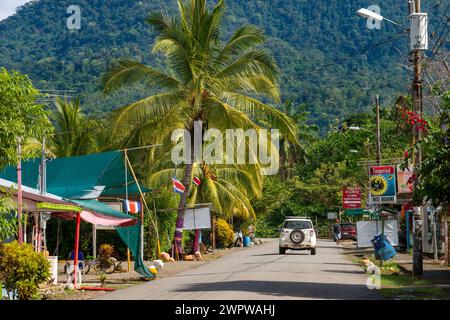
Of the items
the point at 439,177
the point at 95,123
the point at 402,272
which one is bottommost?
the point at 402,272

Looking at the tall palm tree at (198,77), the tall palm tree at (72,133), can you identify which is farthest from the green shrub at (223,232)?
the tall palm tree at (198,77)

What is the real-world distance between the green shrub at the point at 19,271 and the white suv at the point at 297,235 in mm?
22792

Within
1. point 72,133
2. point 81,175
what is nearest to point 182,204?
point 81,175

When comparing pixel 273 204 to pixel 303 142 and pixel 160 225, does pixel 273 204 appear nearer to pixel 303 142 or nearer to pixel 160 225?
pixel 303 142

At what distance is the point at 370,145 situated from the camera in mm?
72625

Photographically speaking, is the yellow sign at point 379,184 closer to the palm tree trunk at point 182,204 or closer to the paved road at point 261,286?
the palm tree trunk at point 182,204

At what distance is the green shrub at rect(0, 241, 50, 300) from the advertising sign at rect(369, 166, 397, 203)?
978 inches

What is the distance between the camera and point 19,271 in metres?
18.0

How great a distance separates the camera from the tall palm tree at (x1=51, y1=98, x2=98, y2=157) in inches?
1736

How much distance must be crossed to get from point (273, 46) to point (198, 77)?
126894mm

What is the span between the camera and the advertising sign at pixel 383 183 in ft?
132

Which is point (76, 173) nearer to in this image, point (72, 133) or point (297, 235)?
point (297, 235)
